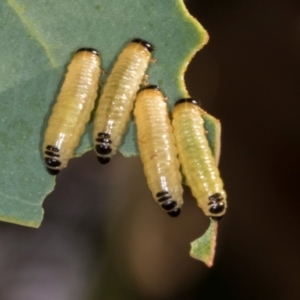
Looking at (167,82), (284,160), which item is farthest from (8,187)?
(284,160)

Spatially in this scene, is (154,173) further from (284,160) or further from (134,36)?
(284,160)

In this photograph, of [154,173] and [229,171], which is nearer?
[154,173]

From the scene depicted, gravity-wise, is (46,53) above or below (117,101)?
above

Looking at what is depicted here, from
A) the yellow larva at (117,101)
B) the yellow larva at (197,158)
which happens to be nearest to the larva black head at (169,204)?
the yellow larva at (197,158)

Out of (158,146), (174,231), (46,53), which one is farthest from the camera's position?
(174,231)

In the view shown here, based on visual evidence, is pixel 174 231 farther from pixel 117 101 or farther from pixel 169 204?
pixel 117 101

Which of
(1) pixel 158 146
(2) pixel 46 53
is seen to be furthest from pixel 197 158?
(2) pixel 46 53
